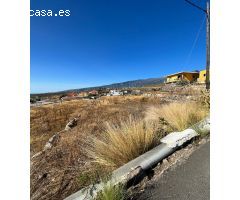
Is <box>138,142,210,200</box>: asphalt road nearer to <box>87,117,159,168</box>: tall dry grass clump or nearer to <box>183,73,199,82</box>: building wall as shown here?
<box>87,117,159,168</box>: tall dry grass clump

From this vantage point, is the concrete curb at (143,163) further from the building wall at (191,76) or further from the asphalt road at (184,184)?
the building wall at (191,76)

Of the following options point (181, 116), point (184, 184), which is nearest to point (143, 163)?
point (184, 184)

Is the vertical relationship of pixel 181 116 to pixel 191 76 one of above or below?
below

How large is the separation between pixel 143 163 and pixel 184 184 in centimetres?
41

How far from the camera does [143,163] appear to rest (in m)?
2.22

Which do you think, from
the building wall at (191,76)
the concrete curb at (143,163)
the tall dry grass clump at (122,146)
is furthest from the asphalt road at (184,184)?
the building wall at (191,76)

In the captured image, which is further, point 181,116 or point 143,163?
point 181,116

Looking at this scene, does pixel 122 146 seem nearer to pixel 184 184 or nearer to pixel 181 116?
pixel 184 184

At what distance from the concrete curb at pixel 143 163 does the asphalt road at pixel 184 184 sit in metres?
0.17

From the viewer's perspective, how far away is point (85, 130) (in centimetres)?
434

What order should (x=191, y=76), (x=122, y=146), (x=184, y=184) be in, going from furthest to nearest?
(x=191, y=76), (x=122, y=146), (x=184, y=184)
